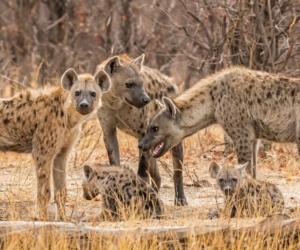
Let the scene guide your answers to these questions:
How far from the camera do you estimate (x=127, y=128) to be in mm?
7672

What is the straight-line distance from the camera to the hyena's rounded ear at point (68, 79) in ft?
22.7

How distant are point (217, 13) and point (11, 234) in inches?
209

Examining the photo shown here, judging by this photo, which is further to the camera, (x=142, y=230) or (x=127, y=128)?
(x=127, y=128)

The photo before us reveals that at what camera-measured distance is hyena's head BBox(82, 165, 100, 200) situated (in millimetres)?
6711

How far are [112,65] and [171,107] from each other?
580mm

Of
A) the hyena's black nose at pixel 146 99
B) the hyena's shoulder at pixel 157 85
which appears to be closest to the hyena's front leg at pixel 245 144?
the hyena's black nose at pixel 146 99

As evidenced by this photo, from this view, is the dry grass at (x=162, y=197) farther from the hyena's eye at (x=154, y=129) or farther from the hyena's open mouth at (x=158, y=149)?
the hyena's eye at (x=154, y=129)

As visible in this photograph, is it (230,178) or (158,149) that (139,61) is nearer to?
(158,149)

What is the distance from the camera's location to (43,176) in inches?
264

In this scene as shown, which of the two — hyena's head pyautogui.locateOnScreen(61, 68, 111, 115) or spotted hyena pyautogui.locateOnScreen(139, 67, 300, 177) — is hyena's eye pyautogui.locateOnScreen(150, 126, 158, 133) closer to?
spotted hyena pyautogui.locateOnScreen(139, 67, 300, 177)

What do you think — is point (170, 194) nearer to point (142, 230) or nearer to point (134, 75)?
point (134, 75)

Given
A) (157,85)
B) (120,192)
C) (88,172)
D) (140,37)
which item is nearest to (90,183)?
(88,172)

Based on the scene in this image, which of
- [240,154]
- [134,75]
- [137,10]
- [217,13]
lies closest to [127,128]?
[134,75]

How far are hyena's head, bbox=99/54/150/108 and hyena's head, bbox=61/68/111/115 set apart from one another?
0.49 m
